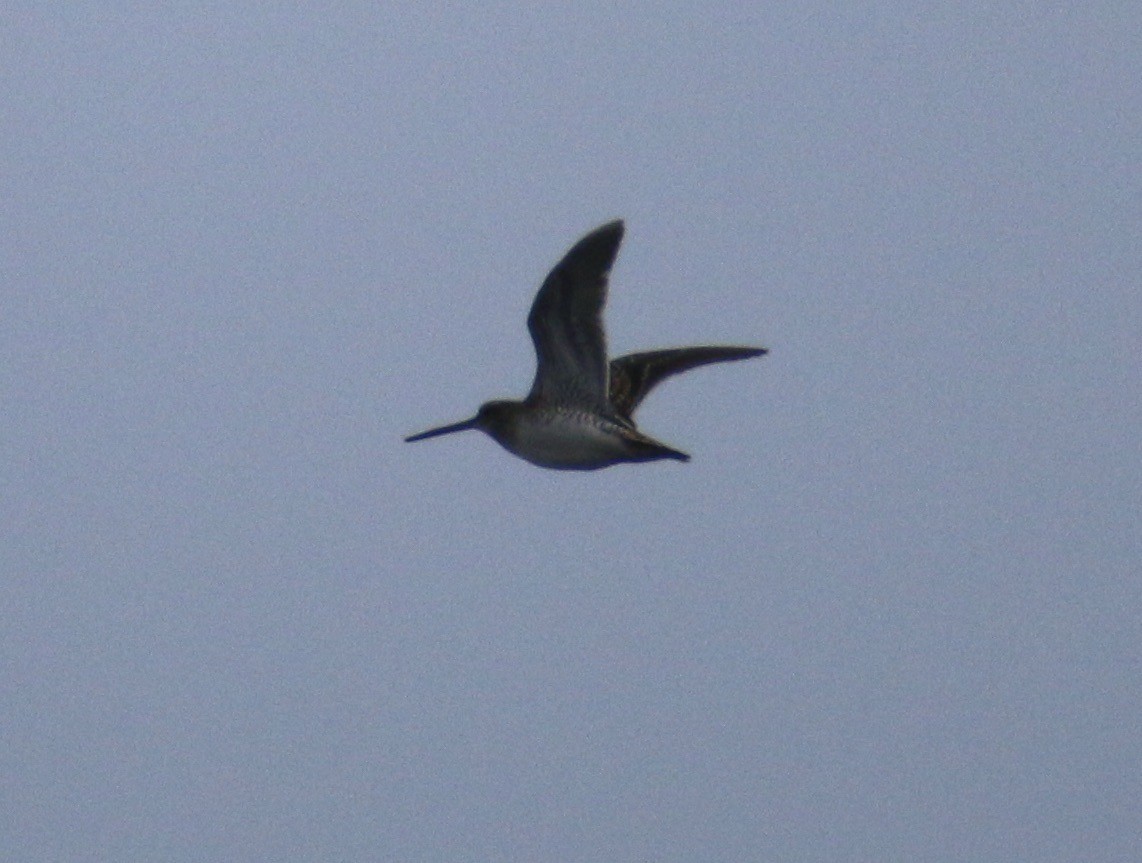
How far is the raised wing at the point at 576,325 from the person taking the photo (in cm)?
2005

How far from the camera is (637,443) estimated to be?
2017 cm

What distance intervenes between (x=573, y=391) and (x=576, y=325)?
2.18 feet

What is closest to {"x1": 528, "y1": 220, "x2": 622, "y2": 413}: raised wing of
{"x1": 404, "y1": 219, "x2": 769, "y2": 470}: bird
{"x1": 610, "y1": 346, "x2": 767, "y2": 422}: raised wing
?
{"x1": 404, "y1": 219, "x2": 769, "y2": 470}: bird

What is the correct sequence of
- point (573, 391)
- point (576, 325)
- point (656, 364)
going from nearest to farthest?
1. point (576, 325)
2. point (573, 391)
3. point (656, 364)

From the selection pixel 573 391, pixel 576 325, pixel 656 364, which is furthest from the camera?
pixel 656 364

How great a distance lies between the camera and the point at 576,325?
20391mm

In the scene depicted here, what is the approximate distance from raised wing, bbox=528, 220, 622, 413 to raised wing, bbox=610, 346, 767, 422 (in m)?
2.09

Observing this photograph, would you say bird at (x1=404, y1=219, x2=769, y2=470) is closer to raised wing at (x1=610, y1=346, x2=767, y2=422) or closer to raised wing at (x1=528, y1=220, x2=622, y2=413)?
raised wing at (x1=528, y1=220, x2=622, y2=413)

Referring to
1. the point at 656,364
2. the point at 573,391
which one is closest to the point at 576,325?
the point at 573,391

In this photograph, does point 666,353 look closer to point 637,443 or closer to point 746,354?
point 746,354

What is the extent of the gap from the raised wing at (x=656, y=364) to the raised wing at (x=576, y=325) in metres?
2.09

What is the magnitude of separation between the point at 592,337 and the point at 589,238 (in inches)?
36.3

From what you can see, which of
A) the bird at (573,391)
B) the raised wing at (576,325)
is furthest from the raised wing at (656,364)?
the raised wing at (576,325)

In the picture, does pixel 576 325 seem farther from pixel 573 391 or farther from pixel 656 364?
pixel 656 364
